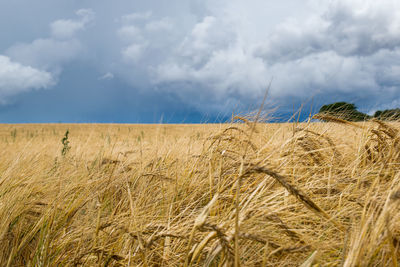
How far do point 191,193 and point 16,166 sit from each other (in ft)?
4.33

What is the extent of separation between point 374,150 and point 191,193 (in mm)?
1494

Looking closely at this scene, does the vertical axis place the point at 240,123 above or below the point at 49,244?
above

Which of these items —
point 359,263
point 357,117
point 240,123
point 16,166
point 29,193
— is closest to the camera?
point 359,263

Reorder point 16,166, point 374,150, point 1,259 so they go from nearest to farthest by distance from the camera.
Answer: point 1,259 < point 16,166 < point 374,150

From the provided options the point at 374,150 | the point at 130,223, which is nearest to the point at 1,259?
the point at 130,223

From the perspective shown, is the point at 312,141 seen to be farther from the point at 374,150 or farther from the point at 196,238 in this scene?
the point at 196,238

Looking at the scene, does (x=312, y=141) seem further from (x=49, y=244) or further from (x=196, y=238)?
(x=49, y=244)

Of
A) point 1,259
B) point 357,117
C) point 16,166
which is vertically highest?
point 357,117

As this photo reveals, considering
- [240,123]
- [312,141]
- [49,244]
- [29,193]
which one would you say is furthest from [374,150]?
[29,193]

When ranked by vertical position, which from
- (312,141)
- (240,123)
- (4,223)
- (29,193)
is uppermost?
(240,123)

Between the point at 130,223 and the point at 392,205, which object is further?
the point at 130,223

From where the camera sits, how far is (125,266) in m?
1.14

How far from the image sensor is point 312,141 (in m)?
1.95

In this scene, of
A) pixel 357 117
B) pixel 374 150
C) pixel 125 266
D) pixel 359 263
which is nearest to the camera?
pixel 359 263
